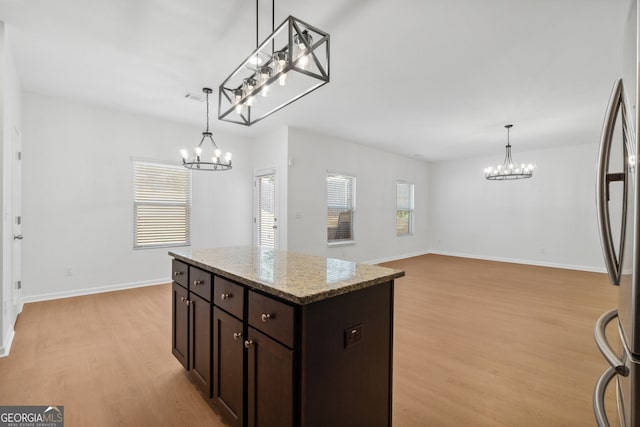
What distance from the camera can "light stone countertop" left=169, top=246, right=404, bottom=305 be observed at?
4.07ft

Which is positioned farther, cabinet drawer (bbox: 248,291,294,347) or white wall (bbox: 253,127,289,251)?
white wall (bbox: 253,127,289,251)

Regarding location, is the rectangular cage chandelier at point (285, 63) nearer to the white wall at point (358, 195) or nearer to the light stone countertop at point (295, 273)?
the light stone countertop at point (295, 273)

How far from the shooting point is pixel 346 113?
4598mm

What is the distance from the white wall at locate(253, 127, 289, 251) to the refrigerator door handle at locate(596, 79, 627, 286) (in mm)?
4473

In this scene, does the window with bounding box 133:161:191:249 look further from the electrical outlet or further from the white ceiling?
the electrical outlet

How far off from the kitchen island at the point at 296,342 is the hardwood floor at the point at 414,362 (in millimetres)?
489

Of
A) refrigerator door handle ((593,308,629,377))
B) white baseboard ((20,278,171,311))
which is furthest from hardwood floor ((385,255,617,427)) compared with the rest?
white baseboard ((20,278,171,311))

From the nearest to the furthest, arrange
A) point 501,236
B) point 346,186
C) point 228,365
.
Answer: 1. point 228,365
2. point 346,186
3. point 501,236

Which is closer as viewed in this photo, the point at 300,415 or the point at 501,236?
the point at 300,415

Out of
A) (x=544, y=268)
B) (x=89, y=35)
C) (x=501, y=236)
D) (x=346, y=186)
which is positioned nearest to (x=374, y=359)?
(x=89, y=35)

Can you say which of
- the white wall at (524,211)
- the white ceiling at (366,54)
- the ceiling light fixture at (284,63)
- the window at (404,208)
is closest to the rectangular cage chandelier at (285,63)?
the ceiling light fixture at (284,63)

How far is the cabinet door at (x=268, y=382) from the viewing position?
1.22 metres

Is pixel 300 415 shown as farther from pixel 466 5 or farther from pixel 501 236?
pixel 501 236

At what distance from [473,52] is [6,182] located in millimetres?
4485
